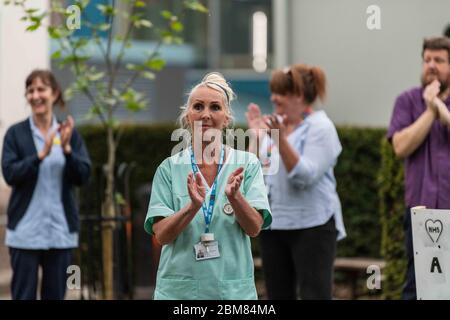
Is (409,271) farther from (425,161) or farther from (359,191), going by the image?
(359,191)

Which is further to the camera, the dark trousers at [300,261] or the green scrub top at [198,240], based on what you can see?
the dark trousers at [300,261]

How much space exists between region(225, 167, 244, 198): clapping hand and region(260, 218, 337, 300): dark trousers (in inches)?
95.1

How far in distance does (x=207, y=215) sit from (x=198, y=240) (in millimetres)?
106

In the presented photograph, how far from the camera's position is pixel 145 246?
1006 cm

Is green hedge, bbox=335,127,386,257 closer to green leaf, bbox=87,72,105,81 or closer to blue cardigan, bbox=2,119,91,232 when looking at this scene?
green leaf, bbox=87,72,105,81

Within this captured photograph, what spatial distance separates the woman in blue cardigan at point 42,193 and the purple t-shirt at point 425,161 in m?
2.04

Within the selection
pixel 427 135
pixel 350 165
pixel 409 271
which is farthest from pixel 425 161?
pixel 350 165

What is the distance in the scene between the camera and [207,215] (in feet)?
13.6

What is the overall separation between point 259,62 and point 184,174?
12676mm

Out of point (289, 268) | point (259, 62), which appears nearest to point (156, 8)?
point (259, 62)

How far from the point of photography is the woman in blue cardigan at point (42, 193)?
663cm

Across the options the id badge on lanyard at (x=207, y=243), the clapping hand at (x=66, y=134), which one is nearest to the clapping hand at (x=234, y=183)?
the id badge on lanyard at (x=207, y=243)

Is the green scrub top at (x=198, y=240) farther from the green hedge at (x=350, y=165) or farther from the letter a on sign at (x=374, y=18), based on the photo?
the green hedge at (x=350, y=165)

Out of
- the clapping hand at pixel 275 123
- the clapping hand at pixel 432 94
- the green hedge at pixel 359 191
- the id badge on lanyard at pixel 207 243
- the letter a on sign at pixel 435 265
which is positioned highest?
the clapping hand at pixel 432 94
